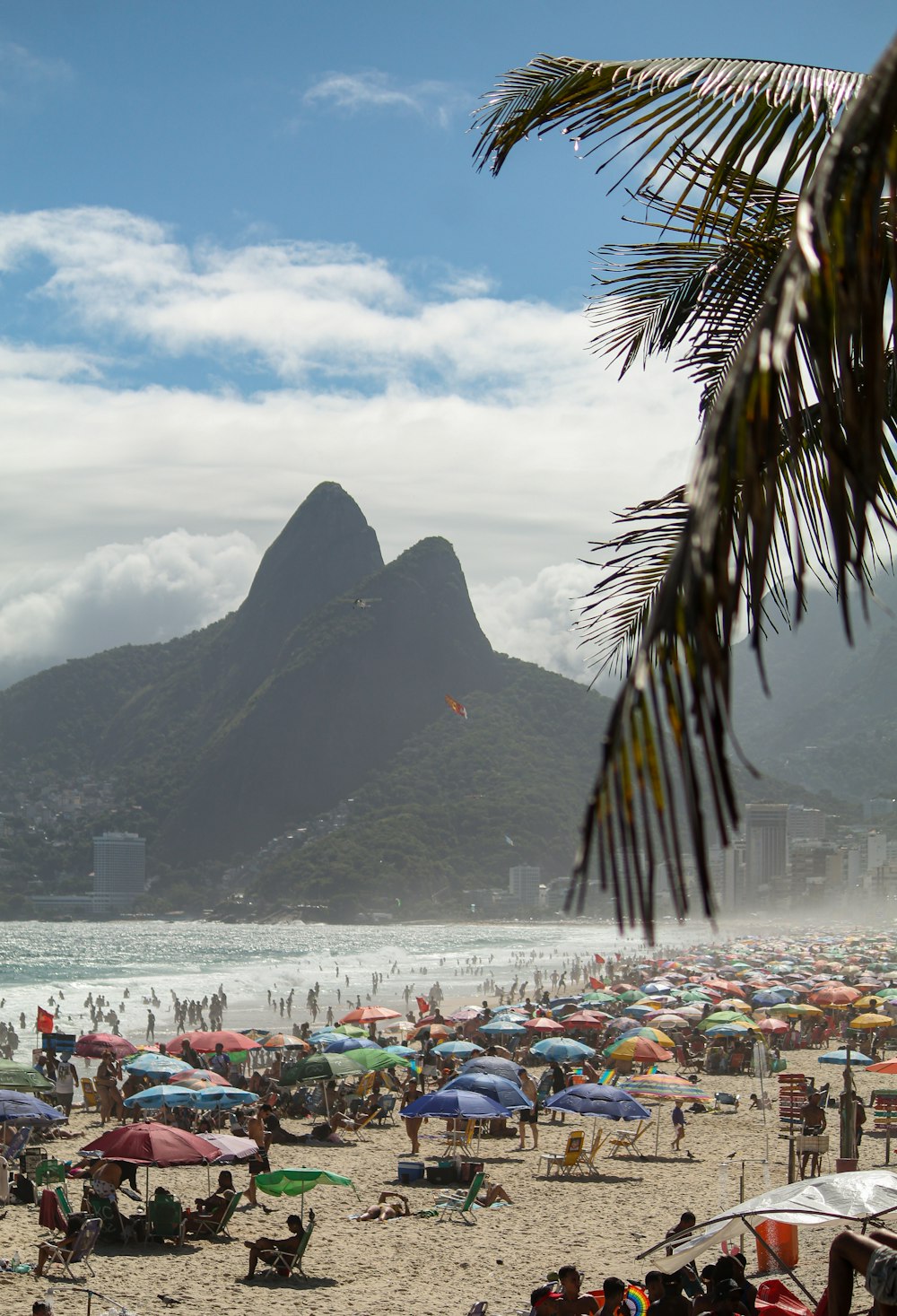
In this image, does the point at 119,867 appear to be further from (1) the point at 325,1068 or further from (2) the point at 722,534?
A: (2) the point at 722,534

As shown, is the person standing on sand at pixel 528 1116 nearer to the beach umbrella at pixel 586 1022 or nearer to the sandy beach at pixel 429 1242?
the sandy beach at pixel 429 1242

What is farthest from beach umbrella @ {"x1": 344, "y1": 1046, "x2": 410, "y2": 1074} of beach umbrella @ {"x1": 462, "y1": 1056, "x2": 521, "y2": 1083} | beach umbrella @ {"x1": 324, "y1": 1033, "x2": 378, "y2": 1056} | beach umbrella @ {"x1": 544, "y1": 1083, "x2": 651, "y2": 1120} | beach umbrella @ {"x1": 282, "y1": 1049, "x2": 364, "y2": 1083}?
beach umbrella @ {"x1": 544, "y1": 1083, "x2": 651, "y2": 1120}

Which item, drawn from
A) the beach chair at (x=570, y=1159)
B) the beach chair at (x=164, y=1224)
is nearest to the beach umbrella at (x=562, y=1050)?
the beach chair at (x=570, y=1159)

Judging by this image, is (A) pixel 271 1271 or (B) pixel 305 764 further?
(B) pixel 305 764

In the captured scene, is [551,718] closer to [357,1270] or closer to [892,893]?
[892,893]

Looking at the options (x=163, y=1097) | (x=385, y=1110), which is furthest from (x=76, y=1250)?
(x=385, y=1110)

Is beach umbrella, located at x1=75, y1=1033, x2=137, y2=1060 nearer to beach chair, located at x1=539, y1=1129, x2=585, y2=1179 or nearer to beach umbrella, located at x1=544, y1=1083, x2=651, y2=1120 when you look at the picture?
beach chair, located at x1=539, y1=1129, x2=585, y2=1179

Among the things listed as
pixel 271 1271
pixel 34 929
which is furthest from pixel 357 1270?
pixel 34 929
